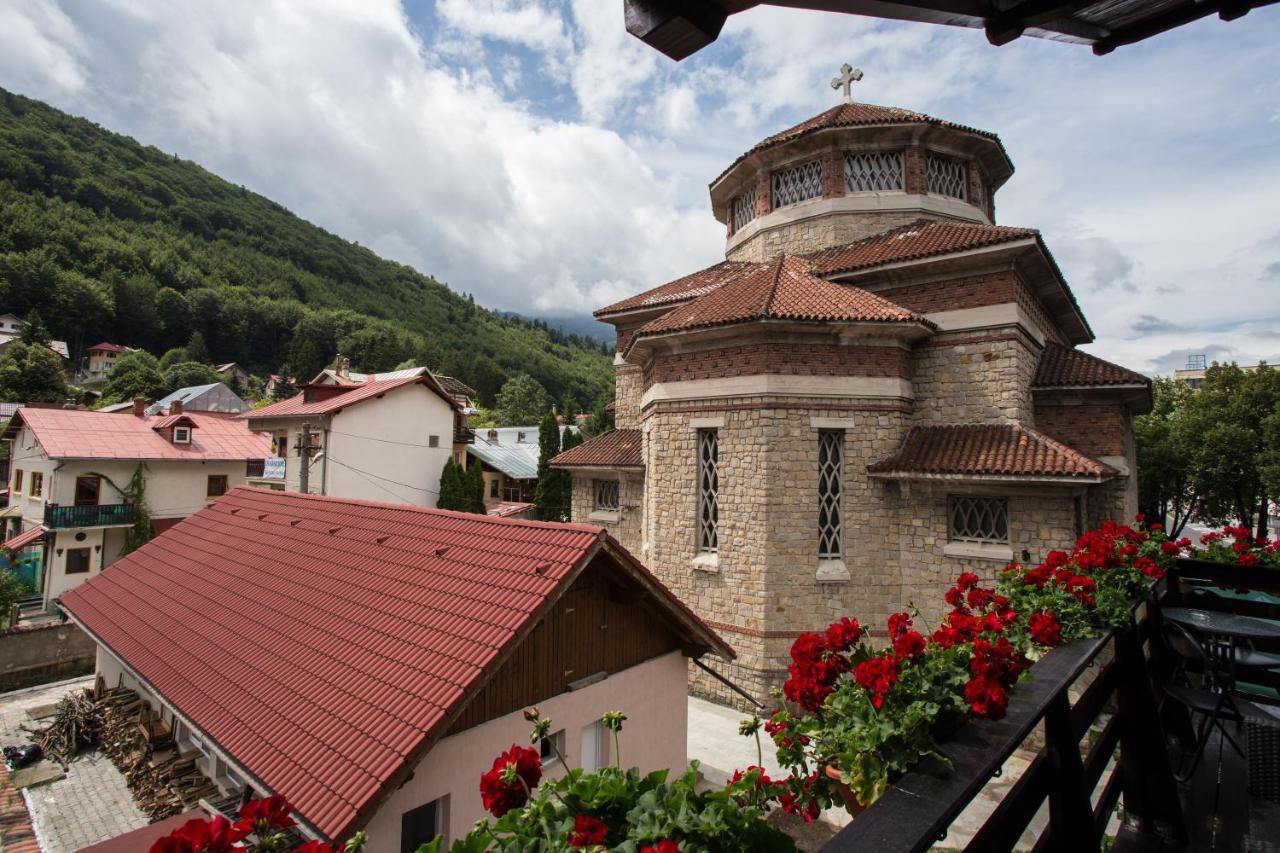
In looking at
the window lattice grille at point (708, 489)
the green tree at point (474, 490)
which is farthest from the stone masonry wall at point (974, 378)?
the green tree at point (474, 490)

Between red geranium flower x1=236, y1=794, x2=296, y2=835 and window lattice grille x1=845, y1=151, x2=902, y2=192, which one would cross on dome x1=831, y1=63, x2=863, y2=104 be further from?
red geranium flower x1=236, y1=794, x2=296, y2=835

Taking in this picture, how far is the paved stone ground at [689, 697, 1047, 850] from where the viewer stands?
23.7 feet

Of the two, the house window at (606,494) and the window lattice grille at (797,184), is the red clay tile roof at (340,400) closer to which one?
the house window at (606,494)

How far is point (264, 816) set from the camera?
1603mm

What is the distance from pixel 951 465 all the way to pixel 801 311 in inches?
144

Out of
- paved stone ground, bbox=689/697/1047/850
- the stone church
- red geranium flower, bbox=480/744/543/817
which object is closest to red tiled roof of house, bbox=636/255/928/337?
the stone church

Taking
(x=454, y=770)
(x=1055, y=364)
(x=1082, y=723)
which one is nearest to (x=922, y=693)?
(x=1082, y=723)

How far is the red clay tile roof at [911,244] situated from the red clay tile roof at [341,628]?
8.20 m

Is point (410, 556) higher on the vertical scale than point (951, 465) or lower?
lower

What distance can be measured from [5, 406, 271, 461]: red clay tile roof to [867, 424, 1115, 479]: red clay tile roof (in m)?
25.9

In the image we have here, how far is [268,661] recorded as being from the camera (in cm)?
614

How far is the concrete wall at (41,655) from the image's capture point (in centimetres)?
1420

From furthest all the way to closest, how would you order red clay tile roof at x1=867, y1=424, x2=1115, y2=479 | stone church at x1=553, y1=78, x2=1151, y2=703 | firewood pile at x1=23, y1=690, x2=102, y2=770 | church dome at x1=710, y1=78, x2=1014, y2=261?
church dome at x1=710, y1=78, x2=1014, y2=261
stone church at x1=553, y1=78, x2=1151, y2=703
firewood pile at x1=23, y1=690, x2=102, y2=770
red clay tile roof at x1=867, y1=424, x2=1115, y2=479

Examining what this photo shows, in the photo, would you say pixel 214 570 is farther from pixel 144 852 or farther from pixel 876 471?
pixel 876 471
